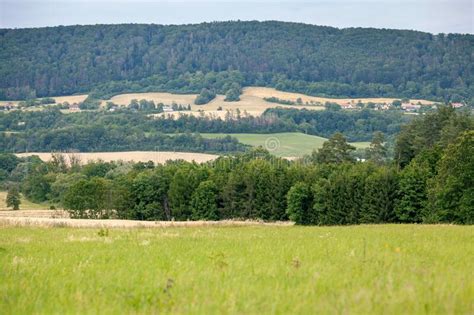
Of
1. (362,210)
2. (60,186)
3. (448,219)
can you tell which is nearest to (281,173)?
(362,210)

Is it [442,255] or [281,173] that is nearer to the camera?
[442,255]

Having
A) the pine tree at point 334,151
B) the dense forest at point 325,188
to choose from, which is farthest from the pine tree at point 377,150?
the pine tree at point 334,151

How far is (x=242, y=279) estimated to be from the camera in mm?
15258

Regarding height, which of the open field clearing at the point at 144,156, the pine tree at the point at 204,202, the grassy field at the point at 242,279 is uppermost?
the grassy field at the point at 242,279

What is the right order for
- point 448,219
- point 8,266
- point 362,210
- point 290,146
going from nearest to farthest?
point 8,266, point 448,219, point 362,210, point 290,146

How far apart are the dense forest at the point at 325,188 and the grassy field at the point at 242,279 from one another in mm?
42162

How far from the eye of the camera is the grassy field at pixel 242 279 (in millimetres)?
12516

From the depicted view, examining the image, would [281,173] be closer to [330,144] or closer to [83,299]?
[330,144]

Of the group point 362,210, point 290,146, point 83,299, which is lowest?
point 290,146

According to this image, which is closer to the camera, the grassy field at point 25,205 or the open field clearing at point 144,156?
the grassy field at point 25,205

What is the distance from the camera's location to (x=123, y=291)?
563 inches

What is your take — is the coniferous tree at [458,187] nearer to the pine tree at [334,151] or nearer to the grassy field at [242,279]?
the grassy field at [242,279]

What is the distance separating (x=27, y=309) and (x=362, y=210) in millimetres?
69770

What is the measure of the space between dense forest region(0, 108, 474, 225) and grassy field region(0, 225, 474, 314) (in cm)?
4216
